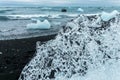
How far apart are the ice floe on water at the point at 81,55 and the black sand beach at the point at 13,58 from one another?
1.34 meters

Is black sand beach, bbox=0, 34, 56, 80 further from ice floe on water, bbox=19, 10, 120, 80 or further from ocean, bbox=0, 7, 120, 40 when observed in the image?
ocean, bbox=0, 7, 120, 40

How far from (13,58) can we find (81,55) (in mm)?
4127

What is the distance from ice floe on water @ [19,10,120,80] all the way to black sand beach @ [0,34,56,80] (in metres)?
1.34

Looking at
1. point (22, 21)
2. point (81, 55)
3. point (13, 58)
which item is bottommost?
point (22, 21)

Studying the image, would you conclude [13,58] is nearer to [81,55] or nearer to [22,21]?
[81,55]

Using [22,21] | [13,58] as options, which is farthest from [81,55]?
[22,21]

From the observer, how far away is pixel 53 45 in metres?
5.98

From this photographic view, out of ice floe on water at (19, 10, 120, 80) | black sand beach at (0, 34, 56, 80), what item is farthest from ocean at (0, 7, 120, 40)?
ice floe on water at (19, 10, 120, 80)

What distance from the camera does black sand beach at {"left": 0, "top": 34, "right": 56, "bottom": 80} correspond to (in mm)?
7231

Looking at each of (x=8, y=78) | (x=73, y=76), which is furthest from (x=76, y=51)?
(x=8, y=78)

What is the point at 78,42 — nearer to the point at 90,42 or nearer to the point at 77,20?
the point at 90,42

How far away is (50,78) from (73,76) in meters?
0.45

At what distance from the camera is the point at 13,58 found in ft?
30.2

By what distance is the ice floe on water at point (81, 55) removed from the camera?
5.32m
